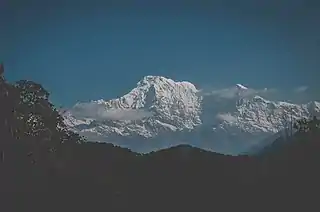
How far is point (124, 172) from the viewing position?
1336cm

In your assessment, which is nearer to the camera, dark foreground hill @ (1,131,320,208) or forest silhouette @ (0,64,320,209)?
dark foreground hill @ (1,131,320,208)

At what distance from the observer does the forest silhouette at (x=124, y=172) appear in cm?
1140

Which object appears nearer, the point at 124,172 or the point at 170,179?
the point at 170,179

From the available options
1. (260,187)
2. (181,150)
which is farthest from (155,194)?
(181,150)

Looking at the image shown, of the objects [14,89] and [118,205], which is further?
[14,89]

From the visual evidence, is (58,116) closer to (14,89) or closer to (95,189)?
(14,89)

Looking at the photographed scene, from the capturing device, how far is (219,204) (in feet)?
37.1

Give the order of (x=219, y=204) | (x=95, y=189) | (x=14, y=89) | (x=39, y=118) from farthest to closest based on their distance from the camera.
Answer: (x=39, y=118) → (x=14, y=89) → (x=95, y=189) → (x=219, y=204)

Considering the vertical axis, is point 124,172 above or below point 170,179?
above

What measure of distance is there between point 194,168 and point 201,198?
1267mm

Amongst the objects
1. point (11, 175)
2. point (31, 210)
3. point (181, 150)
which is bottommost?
point (31, 210)

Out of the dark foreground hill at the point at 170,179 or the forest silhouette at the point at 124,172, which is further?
the forest silhouette at the point at 124,172

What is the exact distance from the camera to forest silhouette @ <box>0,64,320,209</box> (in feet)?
37.4

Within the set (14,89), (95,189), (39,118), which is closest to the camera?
(95,189)
